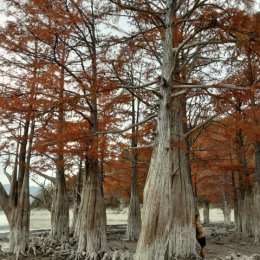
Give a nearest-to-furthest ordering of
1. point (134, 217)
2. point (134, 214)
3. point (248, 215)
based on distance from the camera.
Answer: point (134, 217) → point (134, 214) → point (248, 215)

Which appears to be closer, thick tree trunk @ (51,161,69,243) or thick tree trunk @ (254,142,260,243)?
thick tree trunk @ (51,161,69,243)

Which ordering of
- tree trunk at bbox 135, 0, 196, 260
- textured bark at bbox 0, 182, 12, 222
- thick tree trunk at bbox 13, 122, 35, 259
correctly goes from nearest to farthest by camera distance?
tree trunk at bbox 135, 0, 196, 260 < thick tree trunk at bbox 13, 122, 35, 259 < textured bark at bbox 0, 182, 12, 222

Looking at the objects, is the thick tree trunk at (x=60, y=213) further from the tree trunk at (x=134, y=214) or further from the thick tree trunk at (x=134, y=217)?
the thick tree trunk at (x=134, y=217)

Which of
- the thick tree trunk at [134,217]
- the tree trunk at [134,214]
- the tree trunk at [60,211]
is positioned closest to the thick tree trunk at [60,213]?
the tree trunk at [60,211]

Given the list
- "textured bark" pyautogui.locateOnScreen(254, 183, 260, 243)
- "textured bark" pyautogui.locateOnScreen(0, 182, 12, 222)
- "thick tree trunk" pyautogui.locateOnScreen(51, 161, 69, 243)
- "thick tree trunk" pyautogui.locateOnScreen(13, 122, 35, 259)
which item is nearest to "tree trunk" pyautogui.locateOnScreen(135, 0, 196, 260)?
"thick tree trunk" pyautogui.locateOnScreen(13, 122, 35, 259)

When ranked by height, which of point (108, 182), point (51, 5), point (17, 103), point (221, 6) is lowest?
point (108, 182)

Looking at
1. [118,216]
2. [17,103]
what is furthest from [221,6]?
[118,216]

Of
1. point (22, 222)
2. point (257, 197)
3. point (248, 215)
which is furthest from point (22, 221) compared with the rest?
point (248, 215)

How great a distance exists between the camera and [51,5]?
1181 cm

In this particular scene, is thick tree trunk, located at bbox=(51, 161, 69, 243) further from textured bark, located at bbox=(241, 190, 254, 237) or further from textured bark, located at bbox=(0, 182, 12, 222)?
textured bark, located at bbox=(241, 190, 254, 237)

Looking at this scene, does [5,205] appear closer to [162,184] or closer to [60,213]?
[60,213]

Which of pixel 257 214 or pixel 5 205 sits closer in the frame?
pixel 5 205

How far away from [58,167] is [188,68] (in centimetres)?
731

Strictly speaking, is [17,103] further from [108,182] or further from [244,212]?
[108,182]
